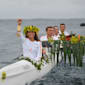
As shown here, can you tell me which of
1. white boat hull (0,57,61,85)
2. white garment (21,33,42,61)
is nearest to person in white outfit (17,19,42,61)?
white garment (21,33,42,61)

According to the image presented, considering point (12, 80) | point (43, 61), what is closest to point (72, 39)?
point (43, 61)

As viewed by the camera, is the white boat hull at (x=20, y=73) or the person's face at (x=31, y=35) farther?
the person's face at (x=31, y=35)

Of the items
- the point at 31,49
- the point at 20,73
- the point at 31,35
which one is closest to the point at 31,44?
the point at 31,49

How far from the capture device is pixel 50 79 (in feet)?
44.0

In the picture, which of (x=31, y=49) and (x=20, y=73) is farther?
(x=31, y=49)

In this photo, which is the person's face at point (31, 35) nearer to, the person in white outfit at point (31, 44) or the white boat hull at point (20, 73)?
the person in white outfit at point (31, 44)

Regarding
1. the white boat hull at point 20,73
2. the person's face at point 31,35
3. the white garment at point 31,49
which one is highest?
the person's face at point 31,35

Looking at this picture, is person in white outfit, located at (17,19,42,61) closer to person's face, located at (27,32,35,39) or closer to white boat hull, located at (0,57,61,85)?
person's face, located at (27,32,35,39)

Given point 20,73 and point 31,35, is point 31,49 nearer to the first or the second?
point 31,35

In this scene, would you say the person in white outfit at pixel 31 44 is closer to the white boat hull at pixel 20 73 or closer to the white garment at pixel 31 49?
the white garment at pixel 31 49

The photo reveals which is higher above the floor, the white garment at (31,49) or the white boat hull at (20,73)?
the white garment at (31,49)

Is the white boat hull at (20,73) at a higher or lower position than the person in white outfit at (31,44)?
lower

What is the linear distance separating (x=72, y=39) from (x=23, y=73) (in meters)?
2.58

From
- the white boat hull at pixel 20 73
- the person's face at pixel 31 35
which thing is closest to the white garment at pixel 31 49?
the person's face at pixel 31 35
